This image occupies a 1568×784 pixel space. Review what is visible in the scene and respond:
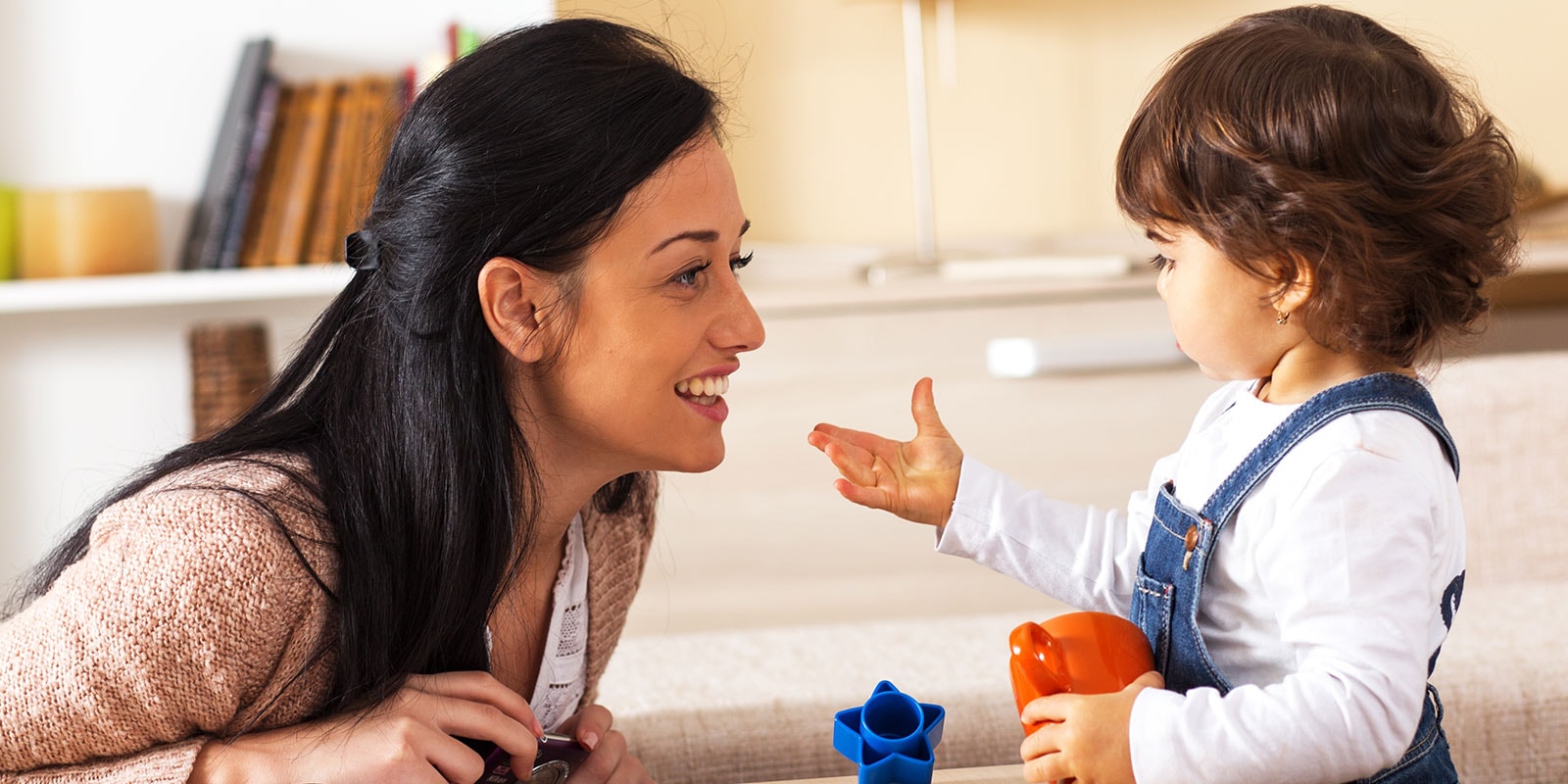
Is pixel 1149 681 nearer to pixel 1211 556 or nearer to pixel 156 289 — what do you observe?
pixel 1211 556

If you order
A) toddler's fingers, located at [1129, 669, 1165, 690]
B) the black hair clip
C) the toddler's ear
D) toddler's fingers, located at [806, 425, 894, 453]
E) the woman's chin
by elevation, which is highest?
the black hair clip

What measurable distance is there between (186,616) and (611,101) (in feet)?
1.45

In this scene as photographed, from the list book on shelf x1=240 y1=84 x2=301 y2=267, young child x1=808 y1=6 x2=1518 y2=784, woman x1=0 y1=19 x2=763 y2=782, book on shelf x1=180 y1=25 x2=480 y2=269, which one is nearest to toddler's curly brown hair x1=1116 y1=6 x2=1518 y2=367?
young child x1=808 y1=6 x2=1518 y2=784

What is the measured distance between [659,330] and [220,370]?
1430 millimetres

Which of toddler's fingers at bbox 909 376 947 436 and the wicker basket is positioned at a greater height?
toddler's fingers at bbox 909 376 947 436

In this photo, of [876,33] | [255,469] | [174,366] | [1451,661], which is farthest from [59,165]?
[1451,661]

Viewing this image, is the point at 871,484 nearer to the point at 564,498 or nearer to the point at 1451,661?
the point at 564,498

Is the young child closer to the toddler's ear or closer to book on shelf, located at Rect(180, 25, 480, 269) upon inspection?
the toddler's ear

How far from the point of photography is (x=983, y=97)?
92.8 inches

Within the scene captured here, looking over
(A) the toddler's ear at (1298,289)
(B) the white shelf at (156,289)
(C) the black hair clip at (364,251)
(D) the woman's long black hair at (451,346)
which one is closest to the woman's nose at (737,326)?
(D) the woman's long black hair at (451,346)

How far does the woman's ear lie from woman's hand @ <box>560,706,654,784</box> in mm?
272

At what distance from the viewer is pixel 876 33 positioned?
2340mm

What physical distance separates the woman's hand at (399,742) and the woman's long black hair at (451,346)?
0.09 ft

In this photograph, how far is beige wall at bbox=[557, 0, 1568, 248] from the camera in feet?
7.51
